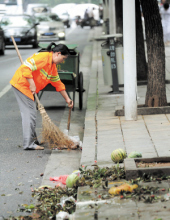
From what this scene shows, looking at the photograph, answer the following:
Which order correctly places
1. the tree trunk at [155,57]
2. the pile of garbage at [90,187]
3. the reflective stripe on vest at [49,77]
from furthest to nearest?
the tree trunk at [155,57]
the reflective stripe on vest at [49,77]
the pile of garbage at [90,187]

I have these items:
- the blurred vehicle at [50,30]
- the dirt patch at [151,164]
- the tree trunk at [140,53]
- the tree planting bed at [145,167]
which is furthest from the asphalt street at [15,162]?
the blurred vehicle at [50,30]

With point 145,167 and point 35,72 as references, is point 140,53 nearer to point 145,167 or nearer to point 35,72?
point 35,72

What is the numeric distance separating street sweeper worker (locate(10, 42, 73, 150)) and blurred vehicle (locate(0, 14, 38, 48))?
21.0 meters

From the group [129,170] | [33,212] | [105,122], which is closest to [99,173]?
[129,170]

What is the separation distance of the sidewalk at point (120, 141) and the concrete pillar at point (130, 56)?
0.24 m

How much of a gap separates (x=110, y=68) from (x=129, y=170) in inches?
283

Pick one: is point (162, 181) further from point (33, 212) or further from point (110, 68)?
point (110, 68)

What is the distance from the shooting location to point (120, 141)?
702 centimetres

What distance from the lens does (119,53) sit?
473 inches

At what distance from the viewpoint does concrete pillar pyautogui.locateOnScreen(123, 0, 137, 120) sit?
8.29 metres

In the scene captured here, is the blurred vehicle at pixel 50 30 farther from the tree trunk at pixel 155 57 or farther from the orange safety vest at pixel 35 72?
the orange safety vest at pixel 35 72

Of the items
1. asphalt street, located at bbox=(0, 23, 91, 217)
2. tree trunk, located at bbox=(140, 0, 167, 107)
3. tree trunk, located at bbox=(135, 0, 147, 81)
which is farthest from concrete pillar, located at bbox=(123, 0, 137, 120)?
tree trunk, located at bbox=(135, 0, 147, 81)

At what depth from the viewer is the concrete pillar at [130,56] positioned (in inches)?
326

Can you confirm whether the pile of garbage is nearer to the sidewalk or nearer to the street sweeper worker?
the sidewalk
